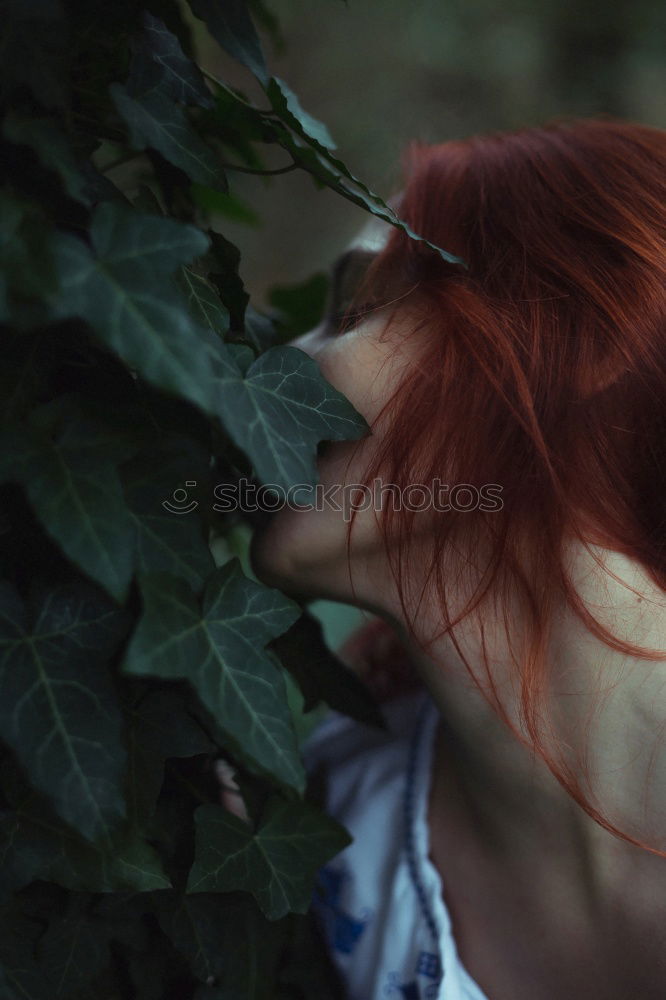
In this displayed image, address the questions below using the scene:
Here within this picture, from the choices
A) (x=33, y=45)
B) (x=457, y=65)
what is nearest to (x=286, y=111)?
(x=33, y=45)

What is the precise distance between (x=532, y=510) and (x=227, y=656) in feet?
0.99

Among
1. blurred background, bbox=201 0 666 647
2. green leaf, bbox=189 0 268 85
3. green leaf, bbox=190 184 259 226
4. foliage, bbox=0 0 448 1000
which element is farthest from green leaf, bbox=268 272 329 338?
blurred background, bbox=201 0 666 647

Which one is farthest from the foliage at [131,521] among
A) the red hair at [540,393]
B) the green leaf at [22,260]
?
the red hair at [540,393]

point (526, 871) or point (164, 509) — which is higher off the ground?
point (164, 509)

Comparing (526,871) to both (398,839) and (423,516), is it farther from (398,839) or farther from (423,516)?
(423,516)

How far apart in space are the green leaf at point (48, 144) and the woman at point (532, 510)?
312 mm

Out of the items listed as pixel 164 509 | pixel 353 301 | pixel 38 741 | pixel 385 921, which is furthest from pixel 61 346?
pixel 385 921

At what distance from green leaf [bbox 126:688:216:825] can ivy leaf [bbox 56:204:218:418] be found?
0.88 ft

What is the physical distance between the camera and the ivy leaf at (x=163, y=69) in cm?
56

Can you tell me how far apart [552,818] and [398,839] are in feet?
0.81

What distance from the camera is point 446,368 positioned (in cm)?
69

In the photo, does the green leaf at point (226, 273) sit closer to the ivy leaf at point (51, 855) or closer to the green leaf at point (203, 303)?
the green leaf at point (203, 303)

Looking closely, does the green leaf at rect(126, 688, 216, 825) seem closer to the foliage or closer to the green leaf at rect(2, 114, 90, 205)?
the foliage

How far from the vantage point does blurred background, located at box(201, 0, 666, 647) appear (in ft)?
7.07
